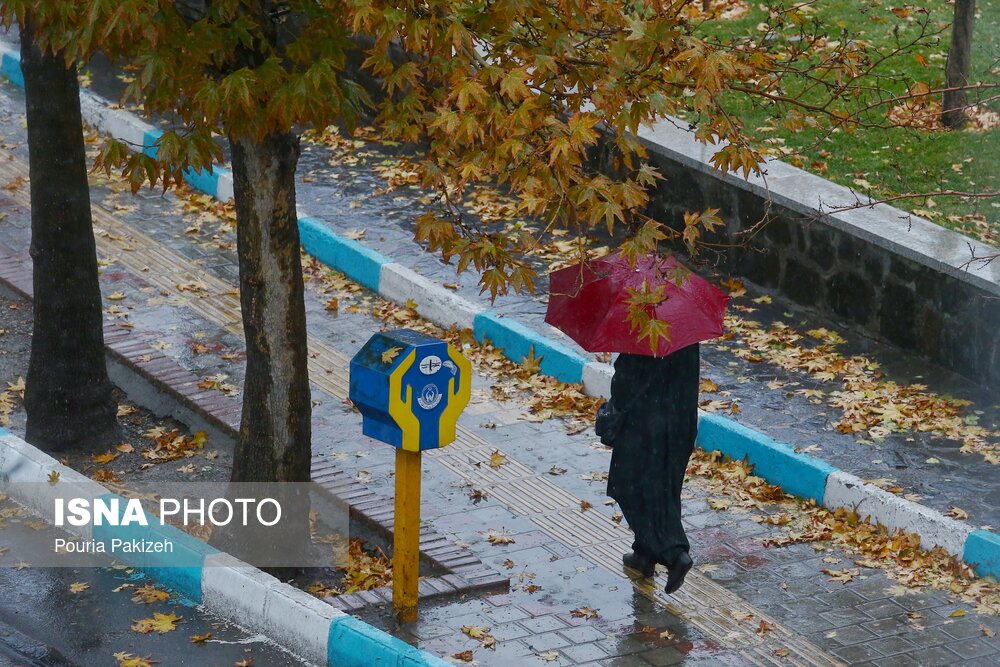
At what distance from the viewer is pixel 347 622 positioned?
6969mm

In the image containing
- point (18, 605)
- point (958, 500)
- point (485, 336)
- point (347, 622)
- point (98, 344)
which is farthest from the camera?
point (485, 336)

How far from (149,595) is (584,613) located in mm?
2363

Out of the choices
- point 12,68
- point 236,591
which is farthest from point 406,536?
point 12,68

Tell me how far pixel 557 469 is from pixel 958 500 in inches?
96.8

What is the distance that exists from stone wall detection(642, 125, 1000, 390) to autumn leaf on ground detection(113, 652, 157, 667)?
4.78 meters

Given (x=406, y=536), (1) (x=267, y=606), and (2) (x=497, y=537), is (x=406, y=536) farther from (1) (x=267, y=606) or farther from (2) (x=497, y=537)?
(2) (x=497, y=537)

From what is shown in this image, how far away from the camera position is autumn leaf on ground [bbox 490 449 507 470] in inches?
357

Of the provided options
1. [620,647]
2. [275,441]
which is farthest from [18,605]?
[620,647]

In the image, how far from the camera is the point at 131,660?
6980 mm

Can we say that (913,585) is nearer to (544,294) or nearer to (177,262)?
(544,294)

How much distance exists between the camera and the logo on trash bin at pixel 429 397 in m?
6.89

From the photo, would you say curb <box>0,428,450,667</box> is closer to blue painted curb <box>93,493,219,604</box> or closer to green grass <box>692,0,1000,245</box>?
blue painted curb <box>93,493,219,604</box>

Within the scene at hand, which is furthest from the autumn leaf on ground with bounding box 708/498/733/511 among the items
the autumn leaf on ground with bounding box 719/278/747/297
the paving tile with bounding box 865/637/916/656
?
the autumn leaf on ground with bounding box 719/278/747/297

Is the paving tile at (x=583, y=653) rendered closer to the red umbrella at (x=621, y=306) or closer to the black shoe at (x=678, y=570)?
the black shoe at (x=678, y=570)
